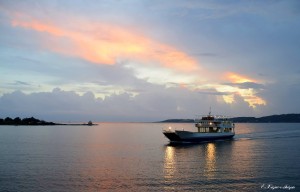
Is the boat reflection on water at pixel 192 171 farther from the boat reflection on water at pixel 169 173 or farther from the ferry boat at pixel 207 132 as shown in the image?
the ferry boat at pixel 207 132

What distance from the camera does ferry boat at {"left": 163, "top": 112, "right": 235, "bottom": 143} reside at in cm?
9000

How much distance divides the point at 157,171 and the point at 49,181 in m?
14.9

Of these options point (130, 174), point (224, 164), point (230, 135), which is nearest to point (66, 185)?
point (130, 174)

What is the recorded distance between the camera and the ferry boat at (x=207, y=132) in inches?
3543

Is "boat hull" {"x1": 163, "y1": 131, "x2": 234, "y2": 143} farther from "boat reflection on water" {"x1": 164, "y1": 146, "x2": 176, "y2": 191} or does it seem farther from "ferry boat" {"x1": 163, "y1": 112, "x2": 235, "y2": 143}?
"boat reflection on water" {"x1": 164, "y1": 146, "x2": 176, "y2": 191}

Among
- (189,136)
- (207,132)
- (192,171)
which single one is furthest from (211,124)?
(192,171)

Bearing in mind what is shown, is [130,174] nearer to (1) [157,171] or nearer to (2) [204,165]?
(1) [157,171]

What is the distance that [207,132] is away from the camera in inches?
3873

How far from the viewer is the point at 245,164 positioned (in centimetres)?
5050

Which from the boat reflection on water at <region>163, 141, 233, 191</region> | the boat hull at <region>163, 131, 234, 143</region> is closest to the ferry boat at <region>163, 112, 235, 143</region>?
the boat hull at <region>163, 131, 234, 143</region>

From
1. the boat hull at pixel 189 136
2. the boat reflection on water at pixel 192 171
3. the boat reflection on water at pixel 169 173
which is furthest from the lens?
the boat hull at pixel 189 136

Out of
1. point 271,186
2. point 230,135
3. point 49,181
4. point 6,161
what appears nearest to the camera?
point 271,186

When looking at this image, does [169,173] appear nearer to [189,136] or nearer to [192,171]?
[192,171]

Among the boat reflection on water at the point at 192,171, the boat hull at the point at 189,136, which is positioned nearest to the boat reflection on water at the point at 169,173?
the boat reflection on water at the point at 192,171
